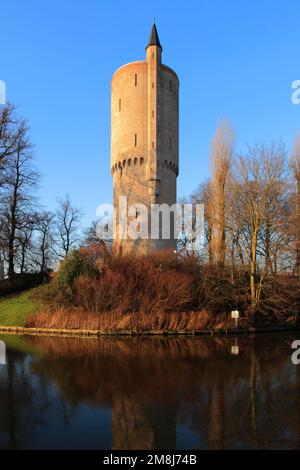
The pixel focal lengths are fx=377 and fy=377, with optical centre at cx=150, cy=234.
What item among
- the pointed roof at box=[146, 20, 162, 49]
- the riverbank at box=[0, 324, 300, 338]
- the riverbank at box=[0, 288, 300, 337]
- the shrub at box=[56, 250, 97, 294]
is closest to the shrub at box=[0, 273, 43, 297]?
the riverbank at box=[0, 288, 300, 337]

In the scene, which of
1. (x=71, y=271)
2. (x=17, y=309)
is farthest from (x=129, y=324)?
(x=17, y=309)

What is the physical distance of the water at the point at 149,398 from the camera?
15.7 feet

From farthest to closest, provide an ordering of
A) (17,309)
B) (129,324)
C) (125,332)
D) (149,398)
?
(17,309) → (129,324) → (125,332) → (149,398)

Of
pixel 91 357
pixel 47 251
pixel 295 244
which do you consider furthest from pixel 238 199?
pixel 47 251

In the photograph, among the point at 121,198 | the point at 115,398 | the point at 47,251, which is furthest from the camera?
the point at 47,251

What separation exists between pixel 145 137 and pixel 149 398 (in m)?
24.1

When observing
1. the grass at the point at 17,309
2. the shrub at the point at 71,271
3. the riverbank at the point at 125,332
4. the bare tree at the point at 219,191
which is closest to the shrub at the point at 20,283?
the grass at the point at 17,309

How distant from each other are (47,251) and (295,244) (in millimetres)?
24330

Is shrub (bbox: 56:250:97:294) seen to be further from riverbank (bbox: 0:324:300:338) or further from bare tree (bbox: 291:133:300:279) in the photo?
bare tree (bbox: 291:133:300:279)

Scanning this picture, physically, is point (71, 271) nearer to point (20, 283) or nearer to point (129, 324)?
point (129, 324)

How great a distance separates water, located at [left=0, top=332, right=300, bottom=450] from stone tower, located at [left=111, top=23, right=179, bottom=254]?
1807 centimetres

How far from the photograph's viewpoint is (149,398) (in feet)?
20.9
